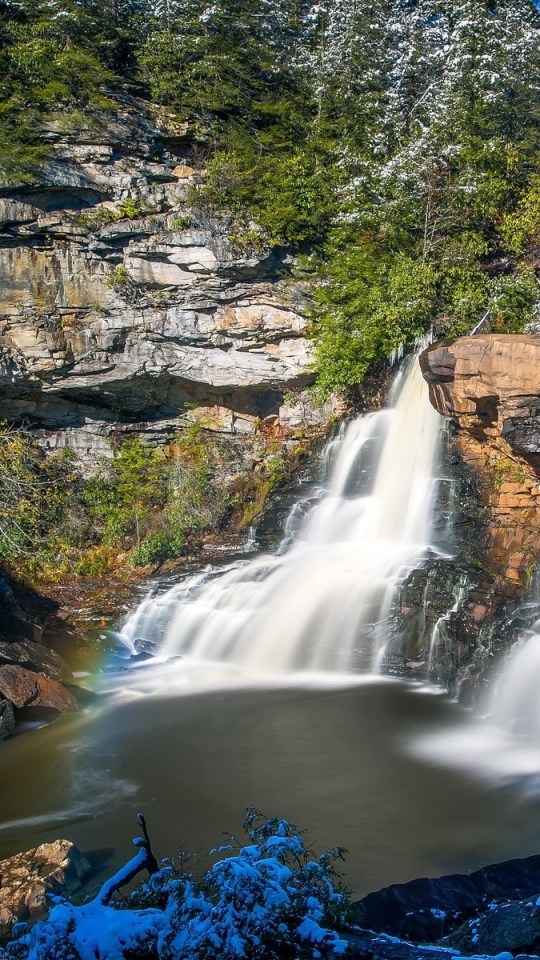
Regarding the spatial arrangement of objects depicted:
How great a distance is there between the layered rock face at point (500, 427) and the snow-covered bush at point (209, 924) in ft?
26.6

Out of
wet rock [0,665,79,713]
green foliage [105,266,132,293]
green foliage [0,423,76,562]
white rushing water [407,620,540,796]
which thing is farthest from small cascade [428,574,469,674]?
green foliage [105,266,132,293]

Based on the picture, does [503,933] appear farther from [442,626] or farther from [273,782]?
[442,626]

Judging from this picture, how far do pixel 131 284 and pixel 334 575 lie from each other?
8535 millimetres

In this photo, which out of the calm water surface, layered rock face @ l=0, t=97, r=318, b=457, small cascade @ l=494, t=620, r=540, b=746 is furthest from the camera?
layered rock face @ l=0, t=97, r=318, b=457

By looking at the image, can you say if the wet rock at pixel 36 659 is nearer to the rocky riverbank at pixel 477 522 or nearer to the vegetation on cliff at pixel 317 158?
the vegetation on cliff at pixel 317 158

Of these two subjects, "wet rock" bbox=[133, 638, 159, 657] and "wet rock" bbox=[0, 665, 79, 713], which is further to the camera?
"wet rock" bbox=[133, 638, 159, 657]

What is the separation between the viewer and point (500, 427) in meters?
12.1

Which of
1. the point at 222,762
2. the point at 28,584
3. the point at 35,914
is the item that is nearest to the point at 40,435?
the point at 28,584

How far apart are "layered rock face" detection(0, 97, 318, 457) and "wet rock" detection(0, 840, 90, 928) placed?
12325mm

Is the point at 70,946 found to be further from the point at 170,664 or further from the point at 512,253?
the point at 512,253

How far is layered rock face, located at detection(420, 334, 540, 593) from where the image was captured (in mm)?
11180

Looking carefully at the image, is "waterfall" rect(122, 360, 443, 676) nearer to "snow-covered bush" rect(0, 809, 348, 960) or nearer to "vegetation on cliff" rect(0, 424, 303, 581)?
"vegetation on cliff" rect(0, 424, 303, 581)

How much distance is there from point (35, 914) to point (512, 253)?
630 inches

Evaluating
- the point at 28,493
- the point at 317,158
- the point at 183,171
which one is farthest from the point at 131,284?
the point at 317,158
